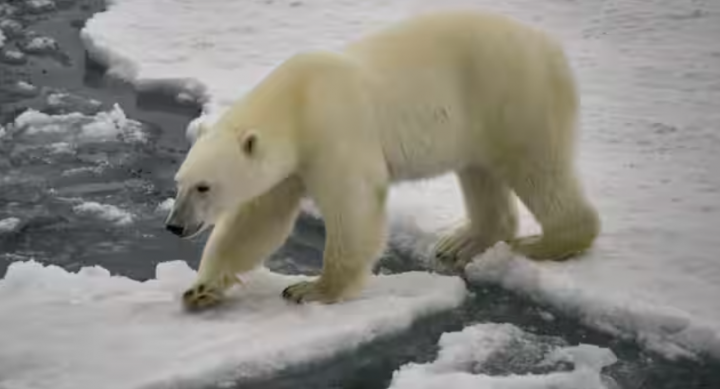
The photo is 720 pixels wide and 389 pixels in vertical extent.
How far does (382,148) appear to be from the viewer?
372 centimetres

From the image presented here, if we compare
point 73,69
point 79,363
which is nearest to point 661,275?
point 79,363

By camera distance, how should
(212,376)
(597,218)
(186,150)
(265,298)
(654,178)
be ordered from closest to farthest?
(212,376) → (265,298) → (597,218) → (654,178) → (186,150)

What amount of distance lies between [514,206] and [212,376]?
1.47m

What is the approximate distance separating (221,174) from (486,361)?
100 cm

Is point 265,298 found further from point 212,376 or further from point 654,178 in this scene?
point 654,178

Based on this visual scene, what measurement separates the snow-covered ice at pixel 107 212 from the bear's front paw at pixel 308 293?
108 centimetres

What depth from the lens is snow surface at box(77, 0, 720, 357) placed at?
3.84m

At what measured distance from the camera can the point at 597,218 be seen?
4.10 metres

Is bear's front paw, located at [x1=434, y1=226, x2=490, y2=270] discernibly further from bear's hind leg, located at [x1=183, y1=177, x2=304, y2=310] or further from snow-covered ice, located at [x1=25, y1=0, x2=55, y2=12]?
snow-covered ice, located at [x1=25, y1=0, x2=55, y2=12]

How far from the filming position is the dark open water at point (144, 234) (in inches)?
135

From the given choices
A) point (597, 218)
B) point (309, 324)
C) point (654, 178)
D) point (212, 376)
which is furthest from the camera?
point (654, 178)

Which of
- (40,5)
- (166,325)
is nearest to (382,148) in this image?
(166,325)

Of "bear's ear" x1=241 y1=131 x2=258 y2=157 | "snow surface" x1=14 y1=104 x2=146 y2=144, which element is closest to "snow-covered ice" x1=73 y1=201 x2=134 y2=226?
"snow surface" x1=14 y1=104 x2=146 y2=144

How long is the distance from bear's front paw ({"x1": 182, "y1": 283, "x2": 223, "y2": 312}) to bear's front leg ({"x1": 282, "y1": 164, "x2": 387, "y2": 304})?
0.26 meters
